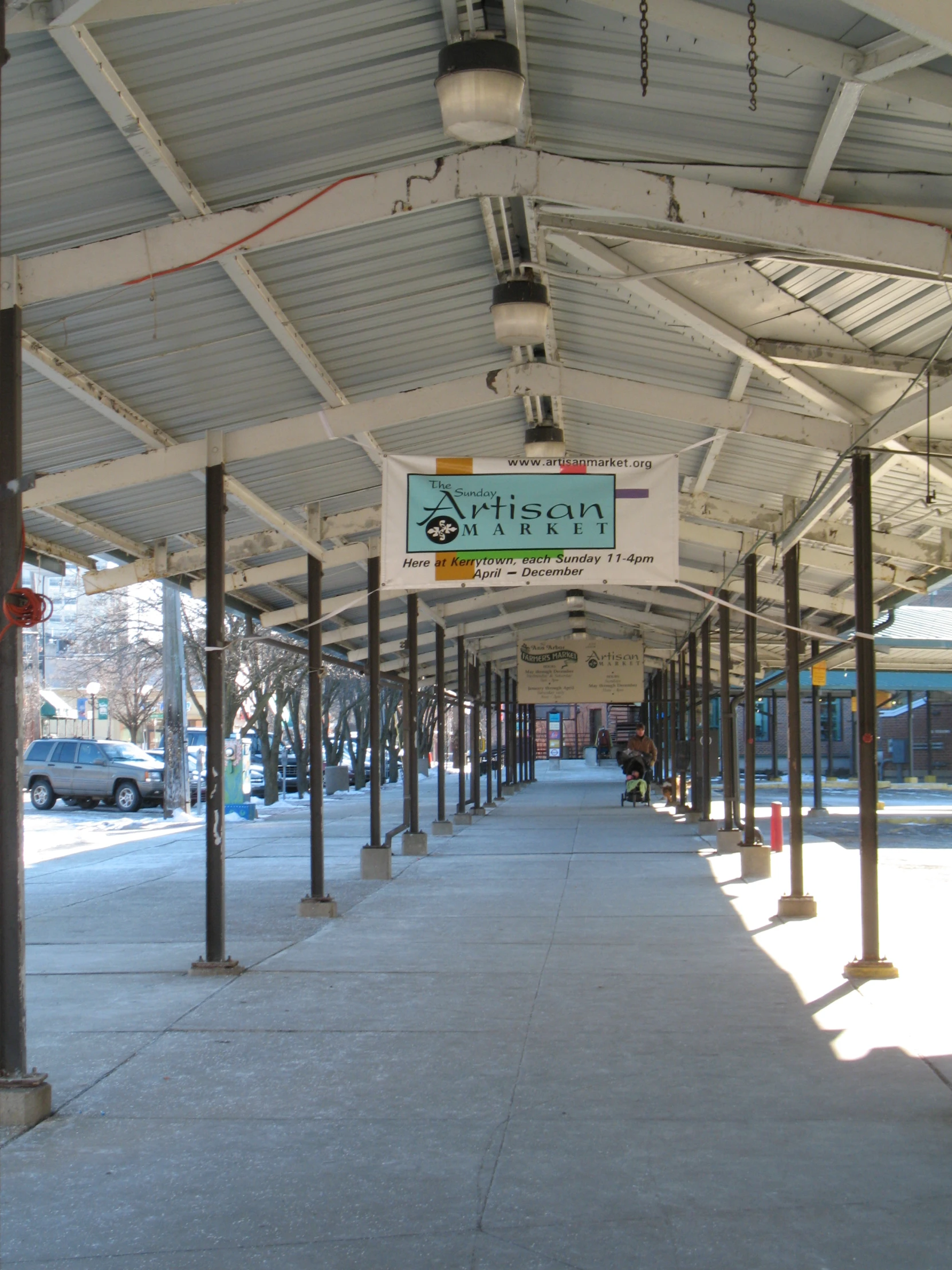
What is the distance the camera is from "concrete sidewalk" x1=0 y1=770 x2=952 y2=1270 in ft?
15.6

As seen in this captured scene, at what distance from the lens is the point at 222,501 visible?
10.3m

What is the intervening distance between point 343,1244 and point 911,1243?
6.73ft

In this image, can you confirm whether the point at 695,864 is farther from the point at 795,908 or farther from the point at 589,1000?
the point at 589,1000

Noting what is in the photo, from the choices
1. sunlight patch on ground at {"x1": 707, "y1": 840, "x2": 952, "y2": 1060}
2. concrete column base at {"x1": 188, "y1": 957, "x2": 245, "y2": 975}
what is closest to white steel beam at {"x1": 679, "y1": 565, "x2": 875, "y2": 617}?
sunlight patch on ground at {"x1": 707, "y1": 840, "x2": 952, "y2": 1060}

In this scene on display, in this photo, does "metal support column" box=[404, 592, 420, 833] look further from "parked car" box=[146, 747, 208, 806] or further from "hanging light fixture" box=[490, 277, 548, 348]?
"parked car" box=[146, 747, 208, 806]

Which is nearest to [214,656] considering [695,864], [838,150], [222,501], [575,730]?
[222,501]

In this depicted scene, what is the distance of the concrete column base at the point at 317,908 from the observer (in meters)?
13.0

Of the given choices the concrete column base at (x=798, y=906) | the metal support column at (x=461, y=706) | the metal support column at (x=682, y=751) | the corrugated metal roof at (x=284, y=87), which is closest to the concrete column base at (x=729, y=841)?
the metal support column at (x=461, y=706)

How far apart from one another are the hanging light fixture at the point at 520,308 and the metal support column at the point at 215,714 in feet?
9.28

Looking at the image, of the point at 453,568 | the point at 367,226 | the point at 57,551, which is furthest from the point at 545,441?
the point at 57,551

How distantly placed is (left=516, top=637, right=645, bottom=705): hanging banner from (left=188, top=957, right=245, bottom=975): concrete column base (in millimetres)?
22463

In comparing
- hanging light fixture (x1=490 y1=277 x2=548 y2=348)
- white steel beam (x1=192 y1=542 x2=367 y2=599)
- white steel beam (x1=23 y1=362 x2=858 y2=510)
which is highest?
hanging light fixture (x1=490 y1=277 x2=548 y2=348)

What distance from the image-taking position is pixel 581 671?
3272 cm

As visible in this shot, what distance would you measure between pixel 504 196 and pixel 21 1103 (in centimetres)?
526
